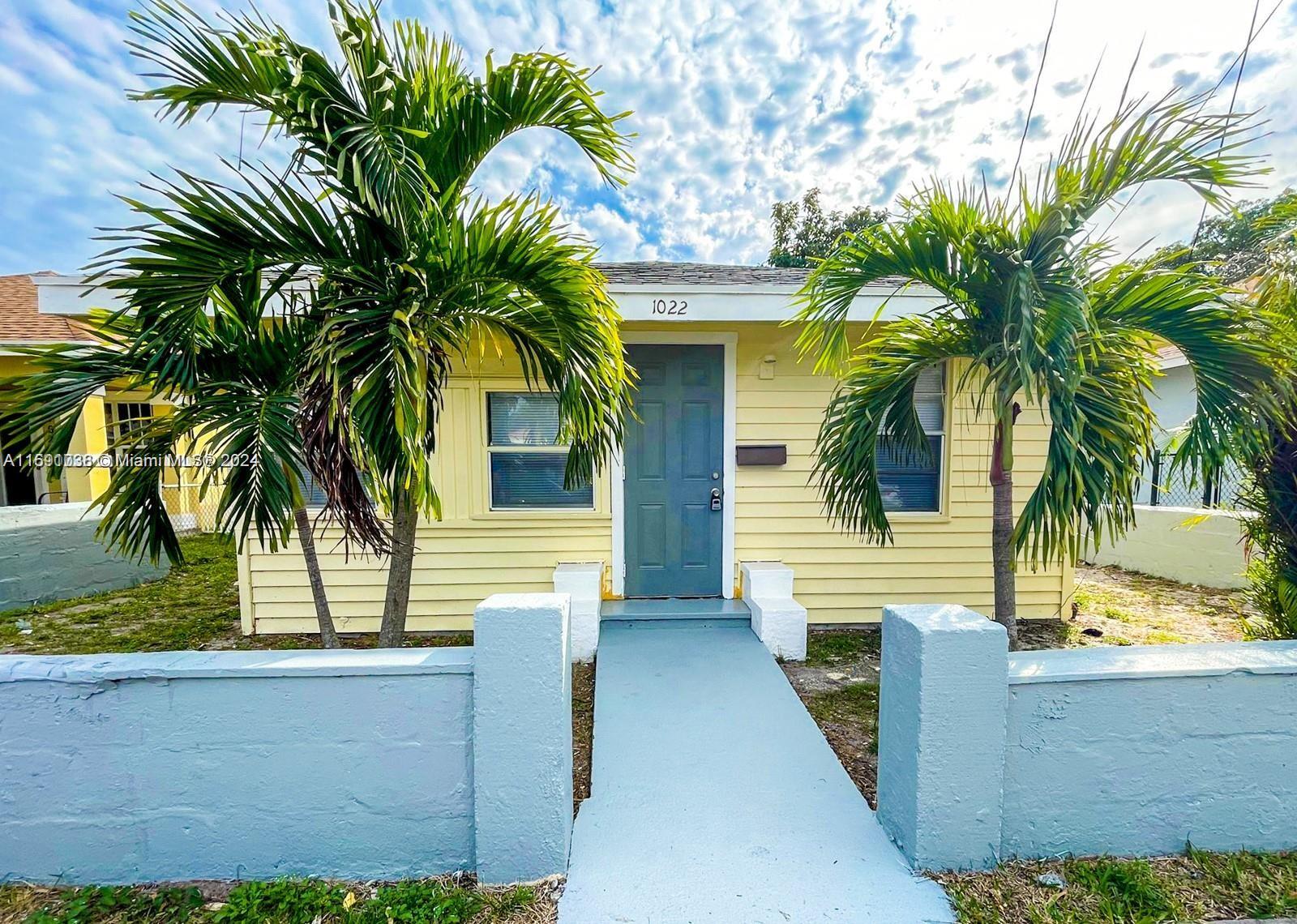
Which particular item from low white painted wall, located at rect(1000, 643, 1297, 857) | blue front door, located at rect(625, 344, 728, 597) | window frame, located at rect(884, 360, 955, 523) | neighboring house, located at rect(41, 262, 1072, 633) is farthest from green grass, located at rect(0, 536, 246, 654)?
window frame, located at rect(884, 360, 955, 523)

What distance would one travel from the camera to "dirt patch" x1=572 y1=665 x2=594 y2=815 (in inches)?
87.1

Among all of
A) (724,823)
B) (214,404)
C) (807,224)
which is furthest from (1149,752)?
(807,224)

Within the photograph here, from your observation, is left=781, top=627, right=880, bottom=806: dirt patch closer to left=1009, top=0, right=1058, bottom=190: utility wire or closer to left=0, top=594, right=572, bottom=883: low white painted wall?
left=0, top=594, right=572, bottom=883: low white painted wall

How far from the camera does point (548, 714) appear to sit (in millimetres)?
1624

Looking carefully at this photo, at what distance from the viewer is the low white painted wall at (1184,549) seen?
5.50 meters

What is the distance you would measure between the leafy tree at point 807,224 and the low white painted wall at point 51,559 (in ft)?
50.3

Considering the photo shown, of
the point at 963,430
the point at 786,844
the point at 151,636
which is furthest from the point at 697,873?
the point at 151,636

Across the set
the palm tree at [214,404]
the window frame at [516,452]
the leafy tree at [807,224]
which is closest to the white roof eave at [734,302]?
the window frame at [516,452]

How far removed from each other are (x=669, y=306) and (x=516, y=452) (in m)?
1.72

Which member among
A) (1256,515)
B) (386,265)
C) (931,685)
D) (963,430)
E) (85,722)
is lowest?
(85,722)

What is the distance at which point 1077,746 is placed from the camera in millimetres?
1728

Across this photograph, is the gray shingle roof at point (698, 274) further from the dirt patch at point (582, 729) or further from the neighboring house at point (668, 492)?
the dirt patch at point (582, 729)

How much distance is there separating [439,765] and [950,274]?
312cm

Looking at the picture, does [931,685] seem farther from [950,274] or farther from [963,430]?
[963,430]
